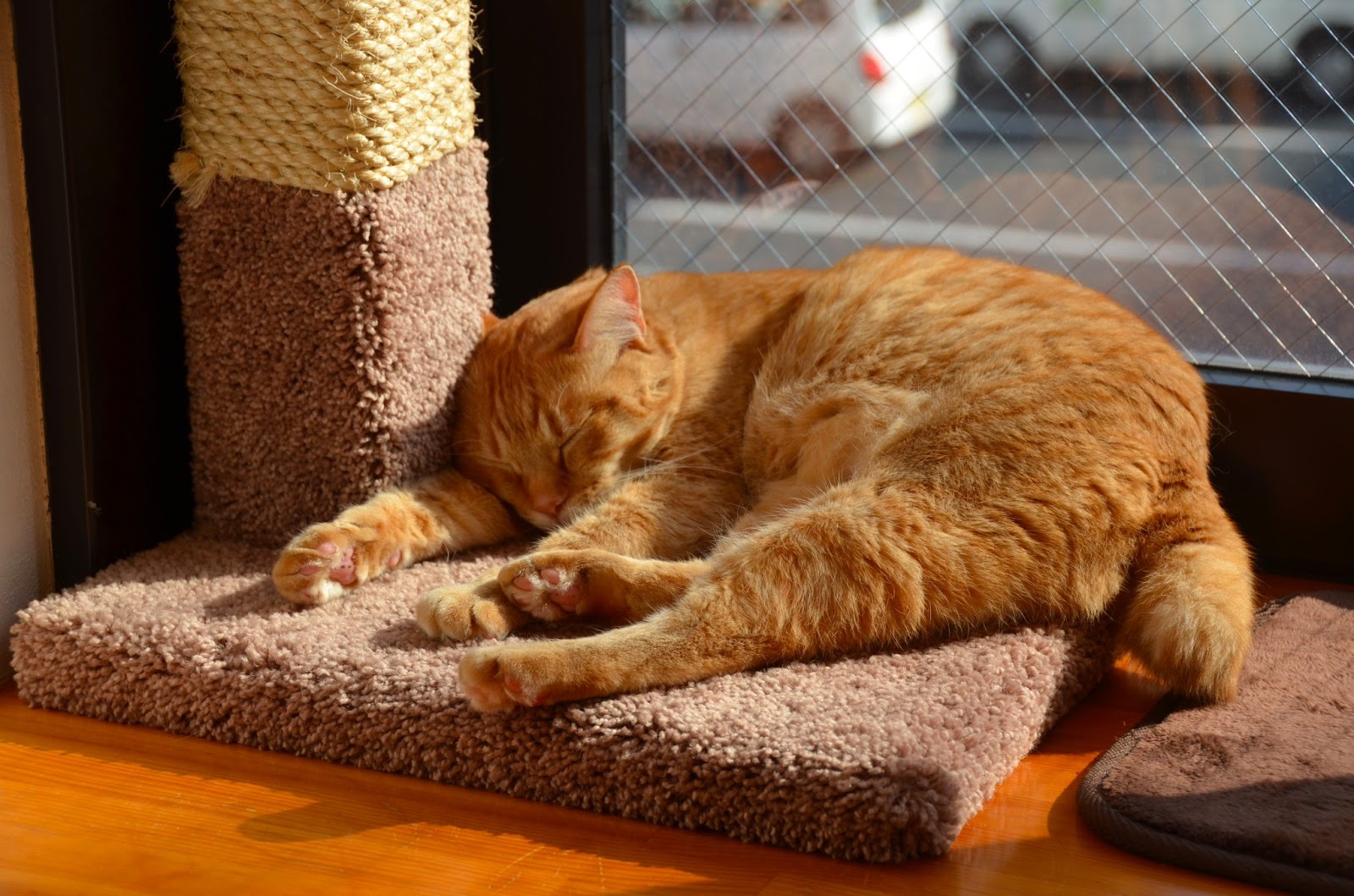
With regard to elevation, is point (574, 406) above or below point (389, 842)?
above

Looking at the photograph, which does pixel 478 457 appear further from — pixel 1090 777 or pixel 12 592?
pixel 1090 777

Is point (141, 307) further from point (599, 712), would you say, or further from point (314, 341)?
point (599, 712)

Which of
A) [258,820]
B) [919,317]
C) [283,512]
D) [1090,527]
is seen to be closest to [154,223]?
[283,512]

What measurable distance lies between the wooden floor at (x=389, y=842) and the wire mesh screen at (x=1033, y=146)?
3.71 feet

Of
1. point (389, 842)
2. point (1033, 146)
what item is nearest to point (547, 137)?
point (1033, 146)

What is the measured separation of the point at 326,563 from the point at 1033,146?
155 cm

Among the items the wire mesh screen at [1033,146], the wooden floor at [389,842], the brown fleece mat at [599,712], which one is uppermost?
the wire mesh screen at [1033,146]

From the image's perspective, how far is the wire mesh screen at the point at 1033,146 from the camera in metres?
2.45

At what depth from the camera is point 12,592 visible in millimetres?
2051

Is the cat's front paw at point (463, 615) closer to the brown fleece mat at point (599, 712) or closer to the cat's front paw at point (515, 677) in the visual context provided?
the brown fleece mat at point (599, 712)

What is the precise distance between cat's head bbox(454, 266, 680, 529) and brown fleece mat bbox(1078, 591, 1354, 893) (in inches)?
37.2

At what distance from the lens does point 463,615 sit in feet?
6.21

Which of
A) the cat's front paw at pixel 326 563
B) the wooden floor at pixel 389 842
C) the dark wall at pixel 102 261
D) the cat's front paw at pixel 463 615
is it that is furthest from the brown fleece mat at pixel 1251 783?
the dark wall at pixel 102 261

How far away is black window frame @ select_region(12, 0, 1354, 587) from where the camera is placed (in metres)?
2.00
